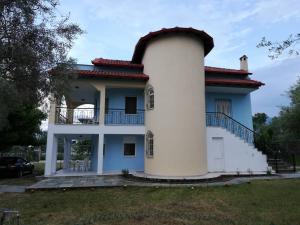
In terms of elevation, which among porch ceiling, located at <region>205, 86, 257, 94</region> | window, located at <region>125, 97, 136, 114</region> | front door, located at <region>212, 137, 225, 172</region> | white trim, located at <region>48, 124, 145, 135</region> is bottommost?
front door, located at <region>212, 137, 225, 172</region>

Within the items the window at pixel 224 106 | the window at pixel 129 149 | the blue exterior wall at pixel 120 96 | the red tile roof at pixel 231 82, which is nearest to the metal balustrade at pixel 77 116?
the blue exterior wall at pixel 120 96

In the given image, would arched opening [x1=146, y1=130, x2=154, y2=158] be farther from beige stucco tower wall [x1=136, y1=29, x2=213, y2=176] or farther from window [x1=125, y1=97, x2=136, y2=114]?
window [x1=125, y1=97, x2=136, y2=114]

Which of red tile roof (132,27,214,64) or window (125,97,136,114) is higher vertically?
red tile roof (132,27,214,64)

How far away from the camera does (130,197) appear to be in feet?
33.1

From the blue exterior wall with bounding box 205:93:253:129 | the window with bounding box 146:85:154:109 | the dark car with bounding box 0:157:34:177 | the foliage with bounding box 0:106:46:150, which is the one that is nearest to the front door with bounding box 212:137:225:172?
the blue exterior wall with bounding box 205:93:253:129

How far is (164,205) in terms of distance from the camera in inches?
348

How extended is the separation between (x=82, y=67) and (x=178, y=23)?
21.8 feet

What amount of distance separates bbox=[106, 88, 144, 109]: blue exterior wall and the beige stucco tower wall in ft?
9.38

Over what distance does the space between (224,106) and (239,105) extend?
3.53 ft

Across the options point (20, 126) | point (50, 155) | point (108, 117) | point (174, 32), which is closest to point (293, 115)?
point (174, 32)

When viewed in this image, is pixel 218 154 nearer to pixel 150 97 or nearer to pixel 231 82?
pixel 231 82

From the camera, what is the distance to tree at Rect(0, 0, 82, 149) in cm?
730

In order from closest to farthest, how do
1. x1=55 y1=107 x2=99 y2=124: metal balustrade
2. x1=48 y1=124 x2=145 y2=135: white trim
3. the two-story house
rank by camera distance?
the two-story house
x1=48 y1=124 x2=145 y2=135: white trim
x1=55 y1=107 x2=99 y2=124: metal balustrade

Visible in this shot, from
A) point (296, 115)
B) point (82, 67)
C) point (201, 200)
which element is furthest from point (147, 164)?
point (296, 115)
